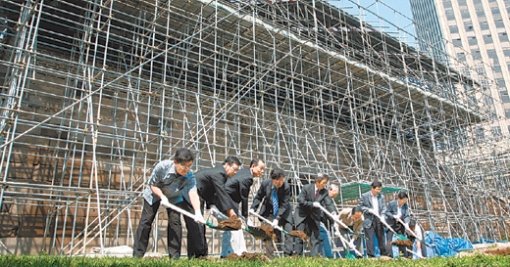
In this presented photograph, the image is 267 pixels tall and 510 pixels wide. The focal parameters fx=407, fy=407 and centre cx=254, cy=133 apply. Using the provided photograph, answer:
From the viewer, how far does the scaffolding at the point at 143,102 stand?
756cm

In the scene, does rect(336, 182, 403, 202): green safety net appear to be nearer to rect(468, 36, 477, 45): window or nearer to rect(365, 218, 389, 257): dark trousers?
rect(365, 218, 389, 257): dark trousers

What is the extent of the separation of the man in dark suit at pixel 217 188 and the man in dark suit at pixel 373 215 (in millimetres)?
3247

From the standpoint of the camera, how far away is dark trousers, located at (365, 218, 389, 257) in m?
7.20

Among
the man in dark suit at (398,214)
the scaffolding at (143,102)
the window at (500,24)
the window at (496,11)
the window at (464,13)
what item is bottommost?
the man in dark suit at (398,214)

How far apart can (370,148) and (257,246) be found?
635 cm

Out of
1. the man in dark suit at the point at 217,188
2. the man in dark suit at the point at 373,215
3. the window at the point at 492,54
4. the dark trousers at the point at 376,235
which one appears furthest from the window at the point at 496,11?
the man in dark suit at the point at 217,188

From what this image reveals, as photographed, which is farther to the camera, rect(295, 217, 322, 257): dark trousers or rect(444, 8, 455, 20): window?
rect(444, 8, 455, 20): window

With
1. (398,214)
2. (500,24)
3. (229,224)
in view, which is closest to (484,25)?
(500,24)

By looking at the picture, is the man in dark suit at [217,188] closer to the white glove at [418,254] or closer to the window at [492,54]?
the white glove at [418,254]

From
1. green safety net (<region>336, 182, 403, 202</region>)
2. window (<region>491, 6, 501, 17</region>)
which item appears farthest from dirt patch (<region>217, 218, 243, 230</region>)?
window (<region>491, 6, 501, 17</region>)

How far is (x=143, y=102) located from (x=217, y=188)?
536cm

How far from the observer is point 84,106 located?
8.69 meters

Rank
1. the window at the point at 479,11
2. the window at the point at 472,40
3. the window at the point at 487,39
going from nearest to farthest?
the window at the point at 487,39, the window at the point at 472,40, the window at the point at 479,11

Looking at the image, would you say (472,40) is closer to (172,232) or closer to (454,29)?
(454,29)
